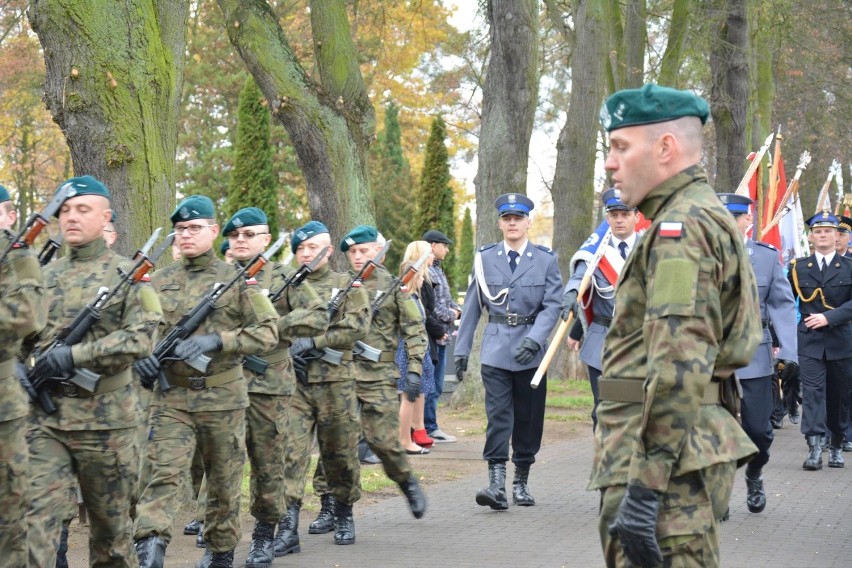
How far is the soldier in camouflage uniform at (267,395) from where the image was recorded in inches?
303

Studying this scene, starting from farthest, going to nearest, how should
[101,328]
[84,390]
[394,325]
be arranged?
[394,325], [101,328], [84,390]

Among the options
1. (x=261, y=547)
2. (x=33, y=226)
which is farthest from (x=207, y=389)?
(x=33, y=226)

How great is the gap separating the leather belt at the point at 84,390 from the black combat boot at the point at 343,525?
2.66 meters

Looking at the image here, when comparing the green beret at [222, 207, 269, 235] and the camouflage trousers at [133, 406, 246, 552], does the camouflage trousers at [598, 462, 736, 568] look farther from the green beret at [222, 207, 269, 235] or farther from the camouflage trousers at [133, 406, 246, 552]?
the green beret at [222, 207, 269, 235]

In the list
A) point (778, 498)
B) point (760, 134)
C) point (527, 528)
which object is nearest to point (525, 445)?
point (527, 528)

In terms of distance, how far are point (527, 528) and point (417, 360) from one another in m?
1.55

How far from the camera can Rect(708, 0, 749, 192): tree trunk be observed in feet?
75.8

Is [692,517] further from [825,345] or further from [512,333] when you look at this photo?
[825,345]

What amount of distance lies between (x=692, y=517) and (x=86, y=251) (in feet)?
12.3

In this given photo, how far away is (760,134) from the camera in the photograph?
2859 centimetres

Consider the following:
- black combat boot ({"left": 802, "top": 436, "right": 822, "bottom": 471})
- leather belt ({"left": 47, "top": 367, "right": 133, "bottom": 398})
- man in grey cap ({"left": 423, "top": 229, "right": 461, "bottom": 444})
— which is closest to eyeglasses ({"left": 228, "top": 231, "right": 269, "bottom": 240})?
leather belt ({"left": 47, "top": 367, "right": 133, "bottom": 398})

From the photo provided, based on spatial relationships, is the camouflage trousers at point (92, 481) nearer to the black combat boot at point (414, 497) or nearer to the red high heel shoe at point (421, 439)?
the black combat boot at point (414, 497)

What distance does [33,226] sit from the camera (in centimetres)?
573

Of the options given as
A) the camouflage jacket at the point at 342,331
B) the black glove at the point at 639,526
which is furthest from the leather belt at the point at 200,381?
the black glove at the point at 639,526
